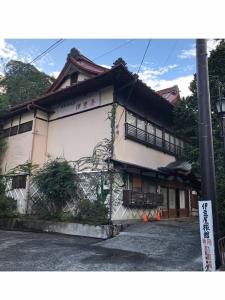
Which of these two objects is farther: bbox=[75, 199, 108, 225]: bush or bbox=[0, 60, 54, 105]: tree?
bbox=[0, 60, 54, 105]: tree

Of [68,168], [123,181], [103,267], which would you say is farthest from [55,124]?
[103,267]

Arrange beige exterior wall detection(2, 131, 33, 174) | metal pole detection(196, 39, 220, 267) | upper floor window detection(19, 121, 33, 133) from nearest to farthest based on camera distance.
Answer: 1. metal pole detection(196, 39, 220, 267)
2. beige exterior wall detection(2, 131, 33, 174)
3. upper floor window detection(19, 121, 33, 133)

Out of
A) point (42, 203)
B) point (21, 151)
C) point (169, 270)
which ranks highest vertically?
point (21, 151)

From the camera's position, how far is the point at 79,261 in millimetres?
7617

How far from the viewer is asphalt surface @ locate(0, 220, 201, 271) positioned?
7.19 m

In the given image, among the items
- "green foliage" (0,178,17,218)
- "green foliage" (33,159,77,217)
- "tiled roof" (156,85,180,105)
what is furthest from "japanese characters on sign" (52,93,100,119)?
"tiled roof" (156,85,180,105)

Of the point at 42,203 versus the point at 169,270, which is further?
the point at 42,203

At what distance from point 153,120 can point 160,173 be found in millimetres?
3254

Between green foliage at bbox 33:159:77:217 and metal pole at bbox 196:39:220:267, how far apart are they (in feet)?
27.3

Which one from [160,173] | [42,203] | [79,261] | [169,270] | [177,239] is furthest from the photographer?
[160,173]

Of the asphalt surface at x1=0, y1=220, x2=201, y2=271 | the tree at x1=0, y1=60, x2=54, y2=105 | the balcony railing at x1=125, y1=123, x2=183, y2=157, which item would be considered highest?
the tree at x1=0, y1=60, x2=54, y2=105

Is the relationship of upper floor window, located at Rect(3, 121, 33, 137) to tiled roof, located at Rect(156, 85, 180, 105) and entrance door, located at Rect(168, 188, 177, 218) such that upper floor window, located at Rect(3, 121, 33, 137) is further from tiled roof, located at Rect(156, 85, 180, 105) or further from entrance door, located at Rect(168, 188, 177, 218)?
tiled roof, located at Rect(156, 85, 180, 105)

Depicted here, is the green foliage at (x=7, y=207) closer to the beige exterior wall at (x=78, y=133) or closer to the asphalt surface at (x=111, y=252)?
the beige exterior wall at (x=78, y=133)

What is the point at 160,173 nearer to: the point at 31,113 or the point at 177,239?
the point at 177,239
